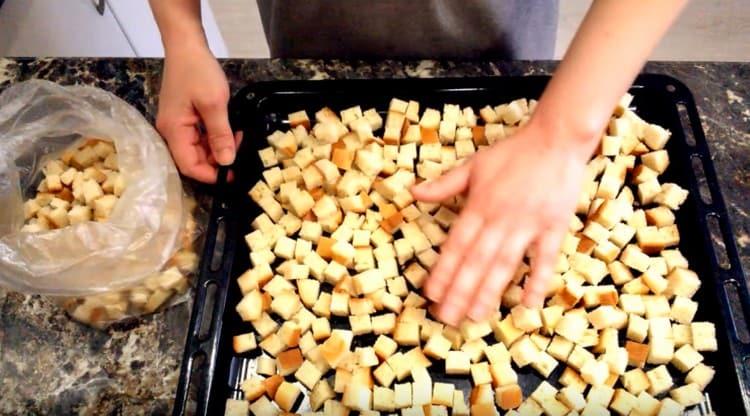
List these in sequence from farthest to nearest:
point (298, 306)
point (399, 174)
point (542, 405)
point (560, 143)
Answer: point (399, 174) < point (298, 306) < point (542, 405) < point (560, 143)

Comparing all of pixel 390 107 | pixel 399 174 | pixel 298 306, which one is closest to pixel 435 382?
pixel 298 306

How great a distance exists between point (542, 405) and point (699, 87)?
81 cm

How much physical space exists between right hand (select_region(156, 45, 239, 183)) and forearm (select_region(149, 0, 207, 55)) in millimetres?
11

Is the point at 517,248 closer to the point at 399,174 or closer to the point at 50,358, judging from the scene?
the point at 399,174

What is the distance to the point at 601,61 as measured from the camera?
0.90 metres

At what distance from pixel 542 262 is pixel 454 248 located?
13 centimetres

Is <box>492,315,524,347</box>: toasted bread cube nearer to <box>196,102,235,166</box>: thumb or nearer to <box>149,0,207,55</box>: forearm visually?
<box>196,102,235,166</box>: thumb

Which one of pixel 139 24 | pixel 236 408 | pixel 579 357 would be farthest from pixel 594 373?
pixel 139 24

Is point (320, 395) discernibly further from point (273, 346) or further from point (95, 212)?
point (95, 212)

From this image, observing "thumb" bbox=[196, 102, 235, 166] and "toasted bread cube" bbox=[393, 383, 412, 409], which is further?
"thumb" bbox=[196, 102, 235, 166]

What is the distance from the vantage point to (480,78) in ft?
4.47

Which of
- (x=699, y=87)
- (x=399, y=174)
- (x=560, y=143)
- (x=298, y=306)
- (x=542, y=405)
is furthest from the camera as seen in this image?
(x=699, y=87)

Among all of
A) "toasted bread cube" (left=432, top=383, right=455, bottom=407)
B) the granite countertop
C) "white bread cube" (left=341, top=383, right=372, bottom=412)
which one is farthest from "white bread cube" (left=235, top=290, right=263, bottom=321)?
"toasted bread cube" (left=432, top=383, right=455, bottom=407)

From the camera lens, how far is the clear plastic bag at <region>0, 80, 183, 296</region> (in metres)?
1.09
